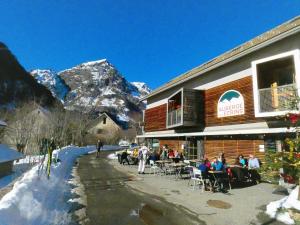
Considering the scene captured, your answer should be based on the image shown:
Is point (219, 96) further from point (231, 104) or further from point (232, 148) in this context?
point (232, 148)

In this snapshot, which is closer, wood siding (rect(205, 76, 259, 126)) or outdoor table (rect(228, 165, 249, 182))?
outdoor table (rect(228, 165, 249, 182))

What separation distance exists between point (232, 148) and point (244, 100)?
120 inches

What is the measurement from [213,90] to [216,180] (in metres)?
8.57

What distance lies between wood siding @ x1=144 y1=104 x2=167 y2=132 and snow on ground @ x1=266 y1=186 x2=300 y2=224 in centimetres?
1783

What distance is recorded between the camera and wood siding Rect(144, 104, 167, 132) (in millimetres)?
26453

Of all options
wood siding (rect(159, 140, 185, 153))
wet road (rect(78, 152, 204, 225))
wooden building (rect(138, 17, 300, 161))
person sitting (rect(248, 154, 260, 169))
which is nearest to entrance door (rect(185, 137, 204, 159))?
wooden building (rect(138, 17, 300, 161))

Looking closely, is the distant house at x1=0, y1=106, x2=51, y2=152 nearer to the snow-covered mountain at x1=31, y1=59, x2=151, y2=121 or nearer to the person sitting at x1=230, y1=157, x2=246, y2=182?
the person sitting at x1=230, y1=157, x2=246, y2=182

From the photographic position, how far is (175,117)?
2144 cm

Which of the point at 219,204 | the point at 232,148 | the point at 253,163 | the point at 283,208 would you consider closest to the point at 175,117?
A: the point at 232,148

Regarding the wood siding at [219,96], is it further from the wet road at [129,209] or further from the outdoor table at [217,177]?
the wet road at [129,209]

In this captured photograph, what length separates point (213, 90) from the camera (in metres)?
18.6

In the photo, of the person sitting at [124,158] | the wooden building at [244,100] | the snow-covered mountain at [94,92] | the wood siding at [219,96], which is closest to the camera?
the wooden building at [244,100]

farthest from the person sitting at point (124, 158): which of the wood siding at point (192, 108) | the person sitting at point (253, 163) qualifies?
the person sitting at point (253, 163)

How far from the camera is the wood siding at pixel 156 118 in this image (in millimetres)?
26453
